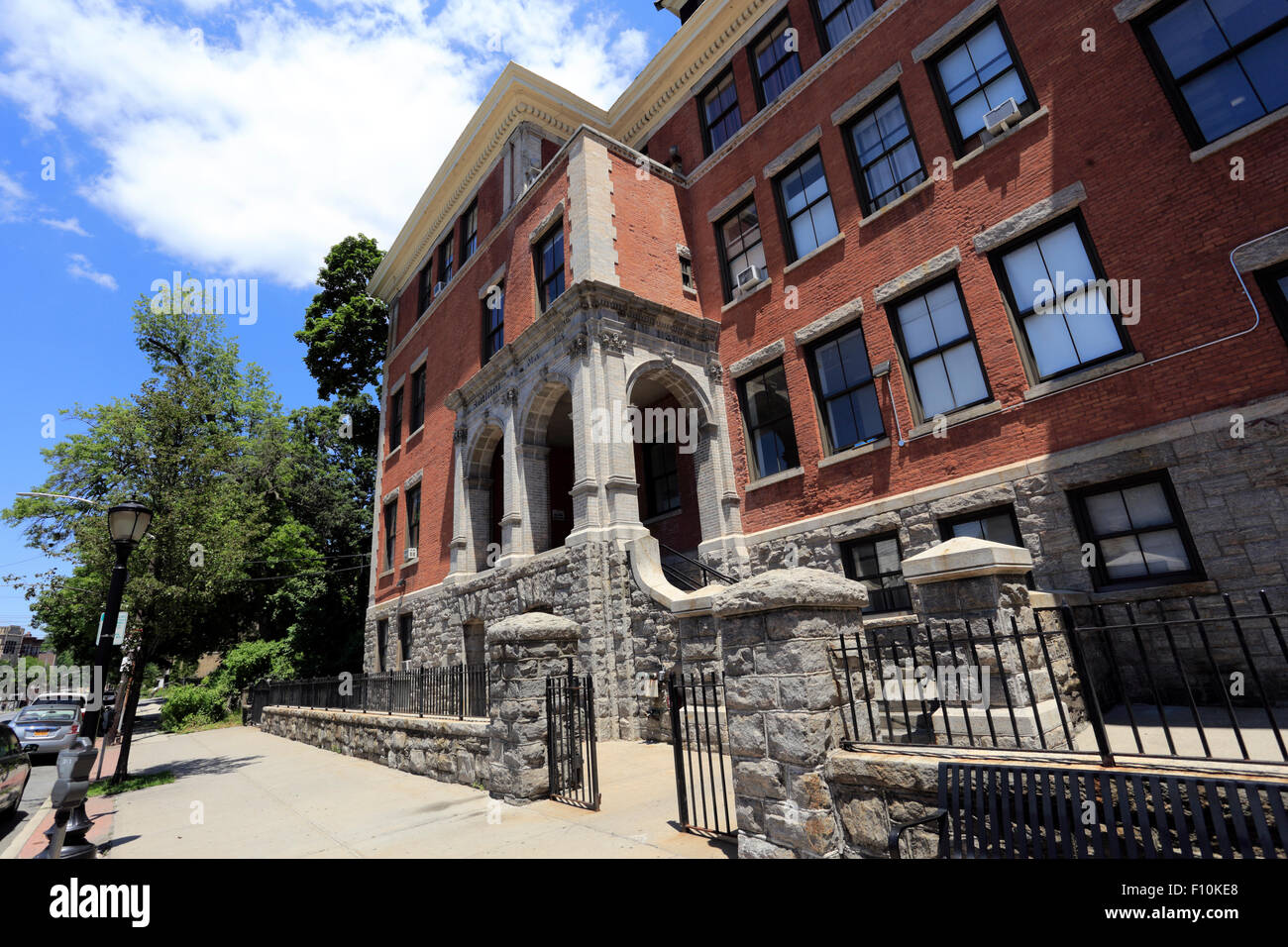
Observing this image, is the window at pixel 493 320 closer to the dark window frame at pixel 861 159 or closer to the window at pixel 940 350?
the dark window frame at pixel 861 159

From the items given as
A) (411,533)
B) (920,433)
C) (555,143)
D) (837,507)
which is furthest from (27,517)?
(920,433)

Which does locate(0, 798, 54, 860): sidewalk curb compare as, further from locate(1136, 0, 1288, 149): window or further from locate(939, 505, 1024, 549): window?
locate(1136, 0, 1288, 149): window

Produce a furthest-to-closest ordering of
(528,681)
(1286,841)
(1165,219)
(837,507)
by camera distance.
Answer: (837,507)
(1165,219)
(528,681)
(1286,841)

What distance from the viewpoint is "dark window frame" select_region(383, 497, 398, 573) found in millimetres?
22047

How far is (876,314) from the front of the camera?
450 inches

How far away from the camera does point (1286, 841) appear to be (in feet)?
8.11

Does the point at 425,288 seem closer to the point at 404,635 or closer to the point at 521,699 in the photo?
the point at 404,635

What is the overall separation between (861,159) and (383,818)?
14161mm

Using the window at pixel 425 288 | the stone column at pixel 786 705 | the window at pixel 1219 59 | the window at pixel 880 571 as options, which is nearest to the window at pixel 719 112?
the window at pixel 1219 59

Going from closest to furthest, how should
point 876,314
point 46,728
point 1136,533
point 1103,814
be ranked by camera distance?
point 1103,814, point 1136,533, point 876,314, point 46,728

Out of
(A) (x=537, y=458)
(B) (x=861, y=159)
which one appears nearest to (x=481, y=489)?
(A) (x=537, y=458)
